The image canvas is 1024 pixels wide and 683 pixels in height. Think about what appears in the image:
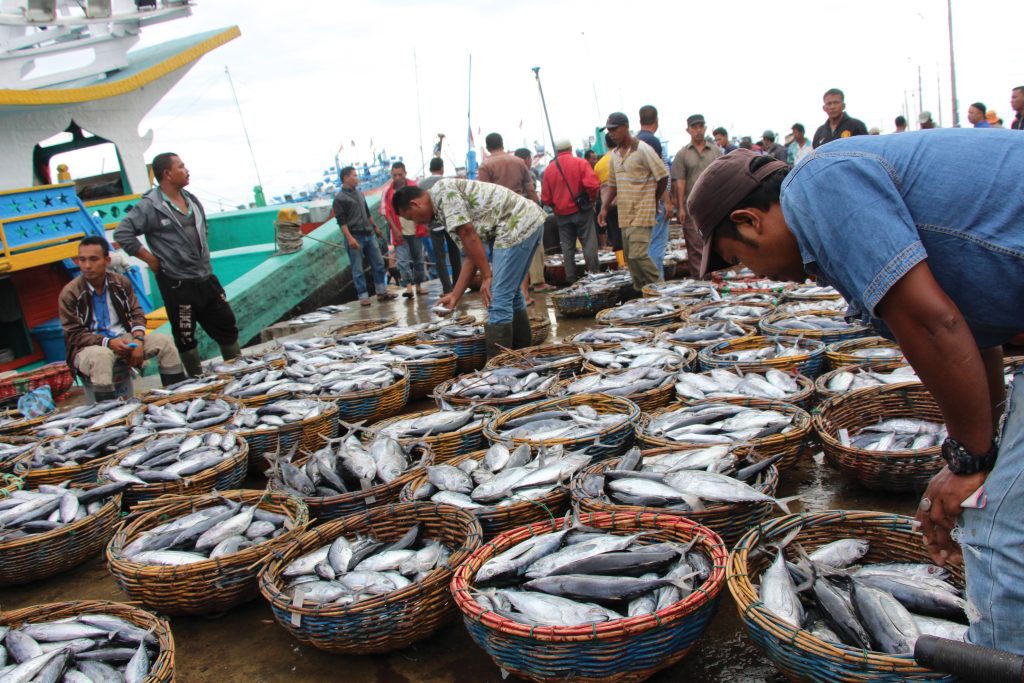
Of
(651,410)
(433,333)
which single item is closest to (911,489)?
(651,410)

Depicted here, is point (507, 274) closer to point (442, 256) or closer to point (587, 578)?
point (587, 578)

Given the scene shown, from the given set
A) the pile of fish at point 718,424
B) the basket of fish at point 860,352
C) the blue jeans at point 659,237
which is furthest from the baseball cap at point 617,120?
the pile of fish at point 718,424

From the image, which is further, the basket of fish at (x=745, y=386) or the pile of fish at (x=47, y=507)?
the basket of fish at (x=745, y=386)

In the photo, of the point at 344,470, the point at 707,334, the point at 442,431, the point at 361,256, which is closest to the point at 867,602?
the point at 344,470

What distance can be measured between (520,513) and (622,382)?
5.71 feet

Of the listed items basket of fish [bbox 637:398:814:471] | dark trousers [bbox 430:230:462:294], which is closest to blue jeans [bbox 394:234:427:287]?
dark trousers [bbox 430:230:462:294]

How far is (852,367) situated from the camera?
4.22m

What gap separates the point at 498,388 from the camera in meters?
4.77

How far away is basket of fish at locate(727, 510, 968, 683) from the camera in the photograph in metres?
1.86

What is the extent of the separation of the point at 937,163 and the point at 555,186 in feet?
26.6

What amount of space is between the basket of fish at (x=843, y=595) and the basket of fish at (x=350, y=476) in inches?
69.0

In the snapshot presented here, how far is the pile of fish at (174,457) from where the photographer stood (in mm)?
3984

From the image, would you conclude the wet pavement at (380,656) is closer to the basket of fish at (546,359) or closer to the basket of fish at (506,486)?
the basket of fish at (506,486)

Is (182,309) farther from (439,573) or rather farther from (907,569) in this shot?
(907,569)
